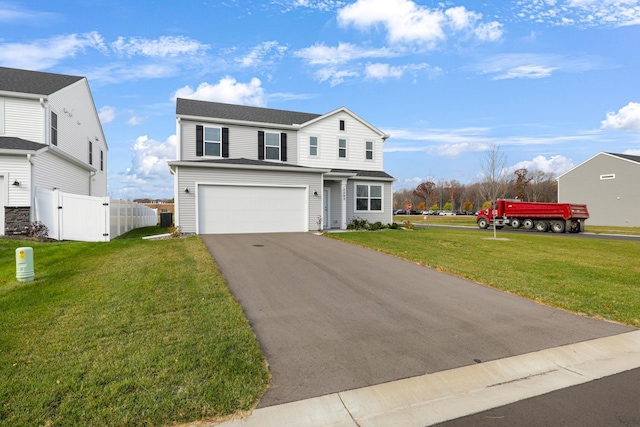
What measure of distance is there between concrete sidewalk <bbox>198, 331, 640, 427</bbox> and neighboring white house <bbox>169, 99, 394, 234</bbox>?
13209 mm

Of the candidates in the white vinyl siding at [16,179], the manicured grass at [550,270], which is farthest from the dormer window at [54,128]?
the manicured grass at [550,270]

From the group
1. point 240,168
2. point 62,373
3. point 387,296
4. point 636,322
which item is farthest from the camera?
point 240,168

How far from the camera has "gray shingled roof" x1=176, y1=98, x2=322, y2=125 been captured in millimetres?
18078

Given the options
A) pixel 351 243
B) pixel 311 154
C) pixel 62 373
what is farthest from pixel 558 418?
pixel 311 154

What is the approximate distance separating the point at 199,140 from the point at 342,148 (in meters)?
8.01

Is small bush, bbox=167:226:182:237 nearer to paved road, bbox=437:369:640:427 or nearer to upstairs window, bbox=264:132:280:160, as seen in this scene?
upstairs window, bbox=264:132:280:160

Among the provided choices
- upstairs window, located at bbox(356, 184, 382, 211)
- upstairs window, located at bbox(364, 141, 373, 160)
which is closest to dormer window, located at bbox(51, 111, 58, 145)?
upstairs window, located at bbox(356, 184, 382, 211)

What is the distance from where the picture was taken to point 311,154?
2011 centimetres

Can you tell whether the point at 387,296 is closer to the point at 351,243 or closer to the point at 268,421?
the point at 268,421

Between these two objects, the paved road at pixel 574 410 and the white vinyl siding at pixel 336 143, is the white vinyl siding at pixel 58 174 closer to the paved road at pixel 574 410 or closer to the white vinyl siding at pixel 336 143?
the white vinyl siding at pixel 336 143

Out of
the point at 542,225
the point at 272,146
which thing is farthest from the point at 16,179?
the point at 542,225

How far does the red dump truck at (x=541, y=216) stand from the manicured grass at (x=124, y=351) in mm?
21310

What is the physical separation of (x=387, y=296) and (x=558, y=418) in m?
3.78

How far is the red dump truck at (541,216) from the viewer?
2427 cm
